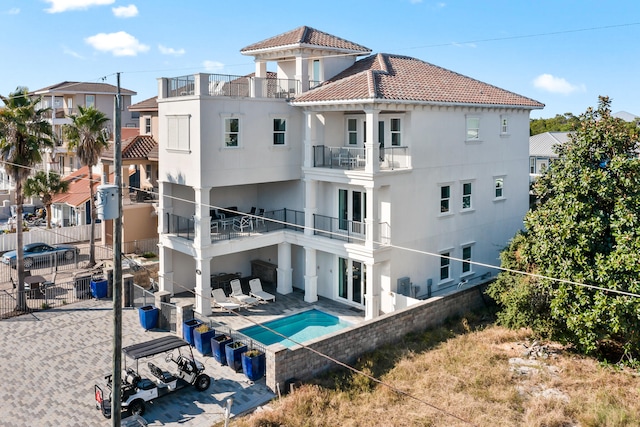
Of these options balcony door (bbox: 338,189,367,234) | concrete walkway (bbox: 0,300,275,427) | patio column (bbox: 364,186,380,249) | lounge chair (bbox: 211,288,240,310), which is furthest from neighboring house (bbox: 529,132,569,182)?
concrete walkway (bbox: 0,300,275,427)

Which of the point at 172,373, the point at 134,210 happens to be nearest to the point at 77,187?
the point at 134,210

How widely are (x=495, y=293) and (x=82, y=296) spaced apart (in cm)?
1795

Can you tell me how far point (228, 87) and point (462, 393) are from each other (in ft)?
51.3

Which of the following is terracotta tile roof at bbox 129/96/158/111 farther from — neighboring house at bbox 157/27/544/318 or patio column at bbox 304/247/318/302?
patio column at bbox 304/247/318/302

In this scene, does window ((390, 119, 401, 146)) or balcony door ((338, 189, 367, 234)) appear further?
window ((390, 119, 401, 146))

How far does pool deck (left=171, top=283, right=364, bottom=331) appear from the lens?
23156 millimetres

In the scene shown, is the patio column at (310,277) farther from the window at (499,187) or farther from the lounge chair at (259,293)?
the window at (499,187)

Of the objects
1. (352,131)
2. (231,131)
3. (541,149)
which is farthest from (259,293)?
(541,149)

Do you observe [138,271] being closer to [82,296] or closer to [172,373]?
[82,296]

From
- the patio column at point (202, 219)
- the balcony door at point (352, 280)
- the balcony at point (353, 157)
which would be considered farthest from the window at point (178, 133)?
the balcony door at point (352, 280)

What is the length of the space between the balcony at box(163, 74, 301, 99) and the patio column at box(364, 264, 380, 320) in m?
9.04

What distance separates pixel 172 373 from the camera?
17750mm

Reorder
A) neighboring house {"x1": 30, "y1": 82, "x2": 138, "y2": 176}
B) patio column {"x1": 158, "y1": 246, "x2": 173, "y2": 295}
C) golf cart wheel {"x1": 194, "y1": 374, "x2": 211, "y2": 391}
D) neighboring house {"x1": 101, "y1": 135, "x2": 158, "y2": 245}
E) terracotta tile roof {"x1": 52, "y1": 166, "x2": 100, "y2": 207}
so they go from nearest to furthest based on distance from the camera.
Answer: golf cart wheel {"x1": 194, "y1": 374, "x2": 211, "y2": 391} → patio column {"x1": 158, "y1": 246, "x2": 173, "y2": 295} → neighboring house {"x1": 101, "y1": 135, "x2": 158, "y2": 245} → terracotta tile roof {"x1": 52, "y1": 166, "x2": 100, "y2": 207} → neighboring house {"x1": 30, "y1": 82, "x2": 138, "y2": 176}

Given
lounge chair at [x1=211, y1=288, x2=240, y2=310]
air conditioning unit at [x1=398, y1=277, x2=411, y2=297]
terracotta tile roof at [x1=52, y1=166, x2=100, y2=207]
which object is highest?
terracotta tile roof at [x1=52, y1=166, x2=100, y2=207]
